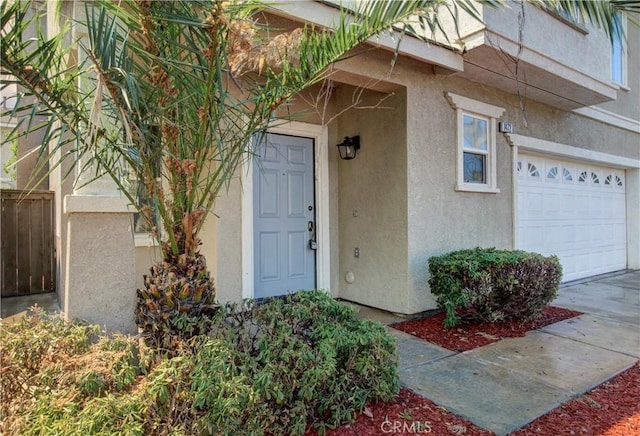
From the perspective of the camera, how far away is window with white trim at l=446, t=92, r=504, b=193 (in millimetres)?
5301

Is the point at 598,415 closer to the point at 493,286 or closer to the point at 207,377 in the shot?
the point at 493,286

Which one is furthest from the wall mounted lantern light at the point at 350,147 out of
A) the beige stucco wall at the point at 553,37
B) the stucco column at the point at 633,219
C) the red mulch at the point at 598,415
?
the stucco column at the point at 633,219

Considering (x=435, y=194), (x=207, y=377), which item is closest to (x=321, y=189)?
(x=435, y=194)

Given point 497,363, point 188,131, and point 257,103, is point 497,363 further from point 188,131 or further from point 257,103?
point 188,131

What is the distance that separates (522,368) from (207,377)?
2.84 meters

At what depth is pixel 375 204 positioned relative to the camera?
5180 mm

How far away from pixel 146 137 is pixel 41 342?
151 centimetres

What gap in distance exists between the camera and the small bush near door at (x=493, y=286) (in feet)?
14.1

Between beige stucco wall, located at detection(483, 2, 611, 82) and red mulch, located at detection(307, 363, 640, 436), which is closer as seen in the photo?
red mulch, located at detection(307, 363, 640, 436)

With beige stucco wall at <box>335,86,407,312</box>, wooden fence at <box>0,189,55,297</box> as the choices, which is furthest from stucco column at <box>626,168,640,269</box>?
wooden fence at <box>0,189,55,297</box>

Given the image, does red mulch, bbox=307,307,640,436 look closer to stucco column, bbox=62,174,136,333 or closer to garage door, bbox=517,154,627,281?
stucco column, bbox=62,174,136,333

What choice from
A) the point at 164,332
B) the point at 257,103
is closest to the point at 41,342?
the point at 164,332

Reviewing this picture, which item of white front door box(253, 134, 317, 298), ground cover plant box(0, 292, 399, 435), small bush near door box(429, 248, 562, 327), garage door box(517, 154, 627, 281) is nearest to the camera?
ground cover plant box(0, 292, 399, 435)

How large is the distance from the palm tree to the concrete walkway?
2031mm
